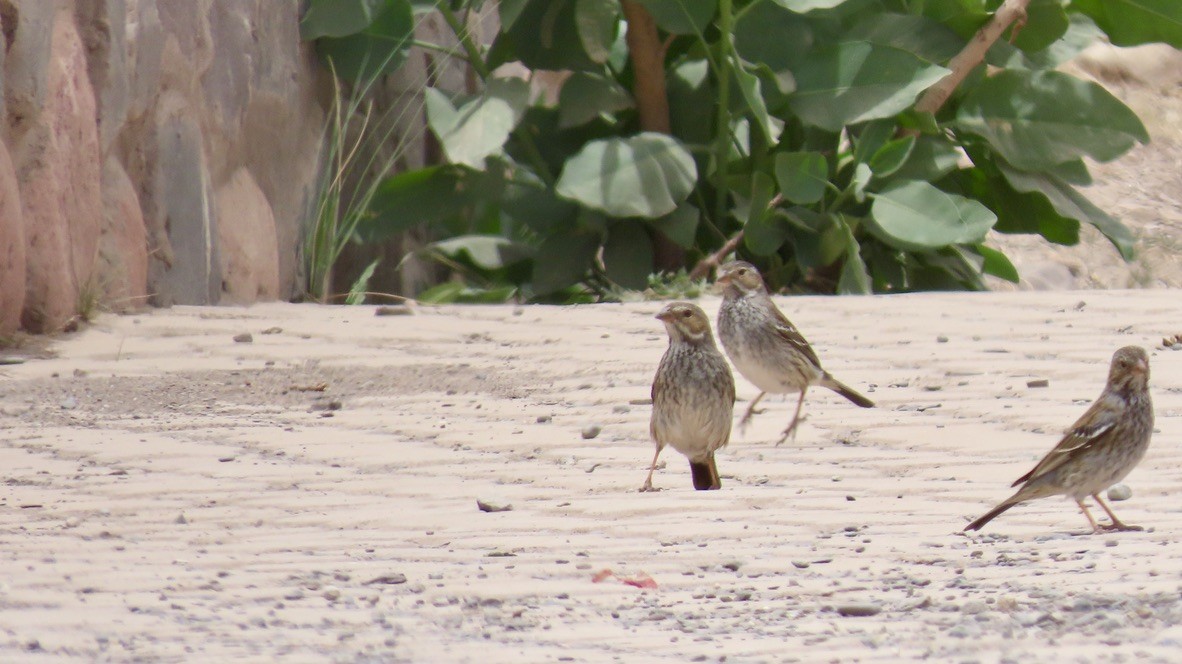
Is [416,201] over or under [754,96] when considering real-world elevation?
under

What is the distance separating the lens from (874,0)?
8.05 meters

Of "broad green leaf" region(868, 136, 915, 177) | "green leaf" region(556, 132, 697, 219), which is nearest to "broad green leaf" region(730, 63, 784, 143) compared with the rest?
"green leaf" region(556, 132, 697, 219)

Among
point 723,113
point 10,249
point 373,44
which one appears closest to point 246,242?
point 373,44

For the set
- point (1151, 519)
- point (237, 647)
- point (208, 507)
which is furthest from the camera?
point (208, 507)

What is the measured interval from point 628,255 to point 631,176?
67 centimetres

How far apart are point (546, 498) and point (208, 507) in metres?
0.70

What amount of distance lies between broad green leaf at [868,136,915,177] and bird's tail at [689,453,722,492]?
4.10 meters

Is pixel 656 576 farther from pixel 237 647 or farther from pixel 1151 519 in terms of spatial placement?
pixel 1151 519

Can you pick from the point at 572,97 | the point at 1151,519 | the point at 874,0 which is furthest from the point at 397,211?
the point at 1151,519

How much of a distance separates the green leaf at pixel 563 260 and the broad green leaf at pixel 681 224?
0.41 m

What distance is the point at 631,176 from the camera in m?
7.50

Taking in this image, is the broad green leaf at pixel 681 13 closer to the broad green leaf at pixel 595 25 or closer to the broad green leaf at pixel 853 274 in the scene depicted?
the broad green leaf at pixel 595 25

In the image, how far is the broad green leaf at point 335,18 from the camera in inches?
307

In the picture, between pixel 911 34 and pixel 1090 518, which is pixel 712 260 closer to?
pixel 911 34
